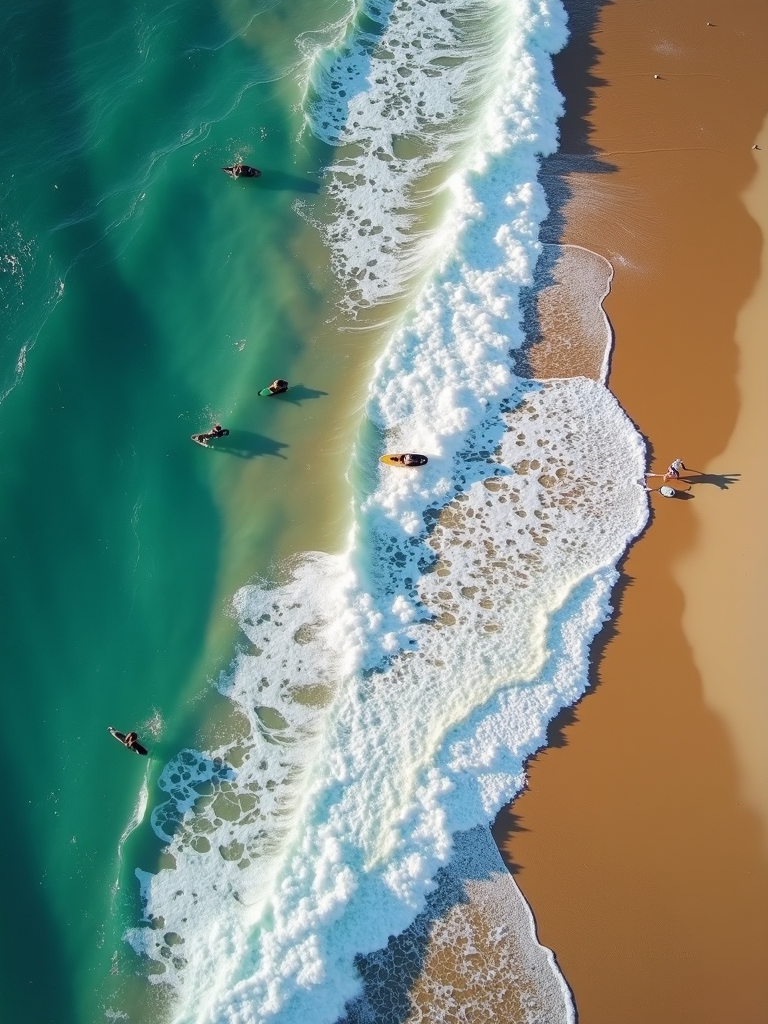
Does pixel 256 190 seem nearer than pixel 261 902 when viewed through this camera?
No

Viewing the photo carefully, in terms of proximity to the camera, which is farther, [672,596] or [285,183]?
[285,183]

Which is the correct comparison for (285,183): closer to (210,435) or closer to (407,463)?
(210,435)

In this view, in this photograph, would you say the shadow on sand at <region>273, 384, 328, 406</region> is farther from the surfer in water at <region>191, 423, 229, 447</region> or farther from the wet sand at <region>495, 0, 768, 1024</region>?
the wet sand at <region>495, 0, 768, 1024</region>

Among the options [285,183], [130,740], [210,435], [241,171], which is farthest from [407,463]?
[241,171]

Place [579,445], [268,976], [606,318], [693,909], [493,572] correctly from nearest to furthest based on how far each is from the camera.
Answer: [268,976] < [693,909] < [493,572] < [579,445] < [606,318]

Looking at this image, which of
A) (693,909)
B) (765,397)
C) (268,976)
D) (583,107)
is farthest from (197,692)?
(583,107)

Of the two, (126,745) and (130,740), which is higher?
(130,740)

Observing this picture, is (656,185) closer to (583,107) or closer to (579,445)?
(583,107)
